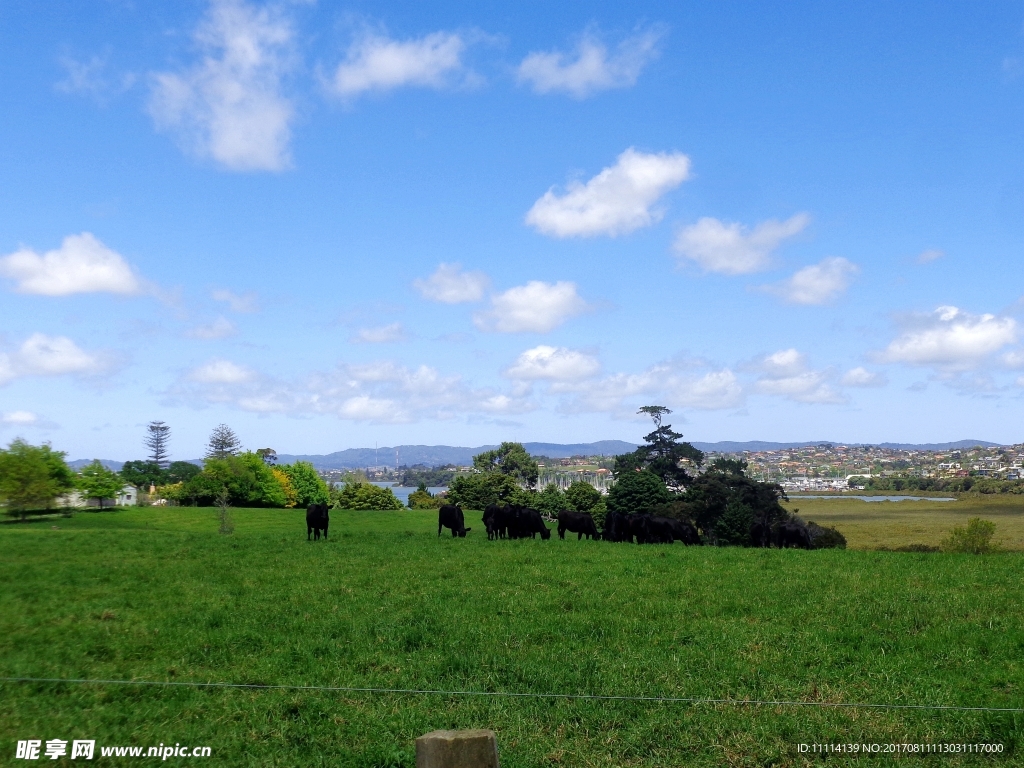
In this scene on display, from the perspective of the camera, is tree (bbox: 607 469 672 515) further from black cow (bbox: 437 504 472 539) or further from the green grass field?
the green grass field

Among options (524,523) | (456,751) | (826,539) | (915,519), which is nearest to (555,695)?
(456,751)

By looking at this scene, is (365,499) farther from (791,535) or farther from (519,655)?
(519,655)

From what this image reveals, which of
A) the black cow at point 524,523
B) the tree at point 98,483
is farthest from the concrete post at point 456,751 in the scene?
the tree at point 98,483

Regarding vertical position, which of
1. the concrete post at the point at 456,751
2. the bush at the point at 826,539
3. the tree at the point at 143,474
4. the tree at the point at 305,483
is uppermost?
the tree at the point at 143,474

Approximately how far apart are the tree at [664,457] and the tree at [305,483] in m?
36.8

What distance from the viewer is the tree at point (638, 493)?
196 ft

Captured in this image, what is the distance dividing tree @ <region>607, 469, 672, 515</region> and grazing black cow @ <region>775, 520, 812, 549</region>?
2725cm

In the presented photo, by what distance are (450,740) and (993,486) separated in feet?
581

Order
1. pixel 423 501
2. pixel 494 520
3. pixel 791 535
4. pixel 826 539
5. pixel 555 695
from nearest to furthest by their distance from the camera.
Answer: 1. pixel 555 695
2. pixel 791 535
3. pixel 494 520
4. pixel 826 539
5. pixel 423 501

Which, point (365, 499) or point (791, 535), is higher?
point (365, 499)

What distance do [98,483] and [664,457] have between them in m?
62.7

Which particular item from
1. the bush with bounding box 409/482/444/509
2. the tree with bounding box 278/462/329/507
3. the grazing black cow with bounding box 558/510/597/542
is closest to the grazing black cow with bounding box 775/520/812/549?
the grazing black cow with bounding box 558/510/597/542

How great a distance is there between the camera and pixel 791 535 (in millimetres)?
31531

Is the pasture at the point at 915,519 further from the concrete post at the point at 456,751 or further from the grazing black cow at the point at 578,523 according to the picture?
the concrete post at the point at 456,751
